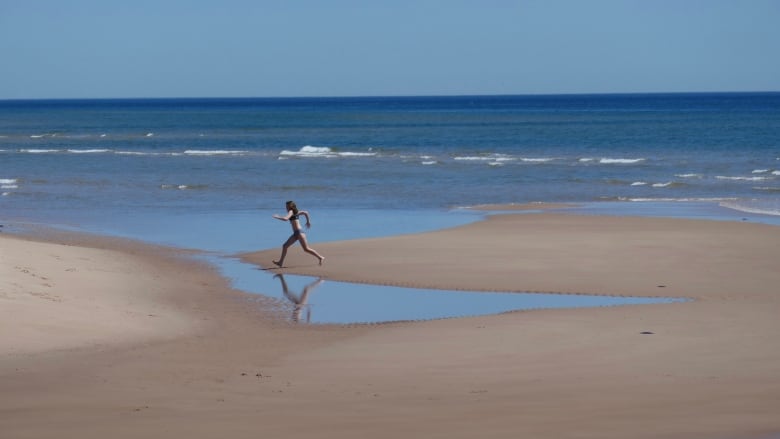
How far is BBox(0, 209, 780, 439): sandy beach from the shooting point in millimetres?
7648

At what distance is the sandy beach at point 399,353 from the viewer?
7648 mm

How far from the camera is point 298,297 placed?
14789mm

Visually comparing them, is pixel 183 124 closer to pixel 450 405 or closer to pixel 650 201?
pixel 650 201

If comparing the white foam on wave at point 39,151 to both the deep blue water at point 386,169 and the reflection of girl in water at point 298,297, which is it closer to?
the deep blue water at point 386,169

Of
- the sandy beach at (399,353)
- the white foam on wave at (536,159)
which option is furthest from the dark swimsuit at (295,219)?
the white foam on wave at (536,159)

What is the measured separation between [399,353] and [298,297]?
4.32m

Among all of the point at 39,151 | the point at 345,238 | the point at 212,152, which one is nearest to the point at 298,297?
the point at 345,238

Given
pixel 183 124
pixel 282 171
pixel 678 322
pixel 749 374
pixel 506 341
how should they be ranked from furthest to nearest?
pixel 183 124
pixel 282 171
pixel 678 322
pixel 506 341
pixel 749 374

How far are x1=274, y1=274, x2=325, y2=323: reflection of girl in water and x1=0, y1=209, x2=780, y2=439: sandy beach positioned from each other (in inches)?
15.5

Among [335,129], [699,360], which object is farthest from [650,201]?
[335,129]

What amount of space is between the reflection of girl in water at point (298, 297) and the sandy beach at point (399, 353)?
393mm

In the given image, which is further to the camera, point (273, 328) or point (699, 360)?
point (273, 328)

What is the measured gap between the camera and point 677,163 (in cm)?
4456

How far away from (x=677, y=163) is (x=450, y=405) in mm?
38259
